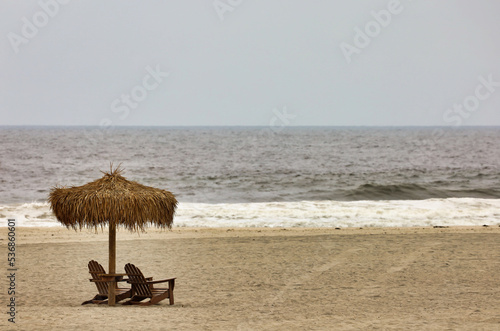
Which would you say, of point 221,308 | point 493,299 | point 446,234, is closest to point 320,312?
point 221,308

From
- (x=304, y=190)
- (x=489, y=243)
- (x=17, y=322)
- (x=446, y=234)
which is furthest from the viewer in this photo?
(x=304, y=190)

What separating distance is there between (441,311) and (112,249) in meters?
5.34

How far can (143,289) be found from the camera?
31.9ft

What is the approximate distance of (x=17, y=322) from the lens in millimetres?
8141

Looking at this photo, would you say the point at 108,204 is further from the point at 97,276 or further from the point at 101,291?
the point at 101,291

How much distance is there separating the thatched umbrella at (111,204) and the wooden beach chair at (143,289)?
1.28 ft

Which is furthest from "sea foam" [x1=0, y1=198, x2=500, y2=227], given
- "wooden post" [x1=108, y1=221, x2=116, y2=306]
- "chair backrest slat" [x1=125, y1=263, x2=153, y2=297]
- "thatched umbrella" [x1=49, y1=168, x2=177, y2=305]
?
"thatched umbrella" [x1=49, y1=168, x2=177, y2=305]

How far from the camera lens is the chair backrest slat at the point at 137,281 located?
31.2ft

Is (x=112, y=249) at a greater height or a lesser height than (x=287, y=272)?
greater

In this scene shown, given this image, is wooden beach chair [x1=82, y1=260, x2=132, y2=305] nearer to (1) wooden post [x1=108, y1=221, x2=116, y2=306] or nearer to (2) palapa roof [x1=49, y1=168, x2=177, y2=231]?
(1) wooden post [x1=108, y1=221, x2=116, y2=306]

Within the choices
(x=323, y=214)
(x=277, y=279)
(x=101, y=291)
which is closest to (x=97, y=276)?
(x=101, y=291)

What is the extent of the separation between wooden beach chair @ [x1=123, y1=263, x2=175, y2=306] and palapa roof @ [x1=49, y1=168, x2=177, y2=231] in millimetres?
867

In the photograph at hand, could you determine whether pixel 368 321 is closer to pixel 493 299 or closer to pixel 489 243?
pixel 493 299

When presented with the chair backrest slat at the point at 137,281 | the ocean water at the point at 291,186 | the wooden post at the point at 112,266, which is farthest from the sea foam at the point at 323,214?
the wooden post at the point at 112,266
